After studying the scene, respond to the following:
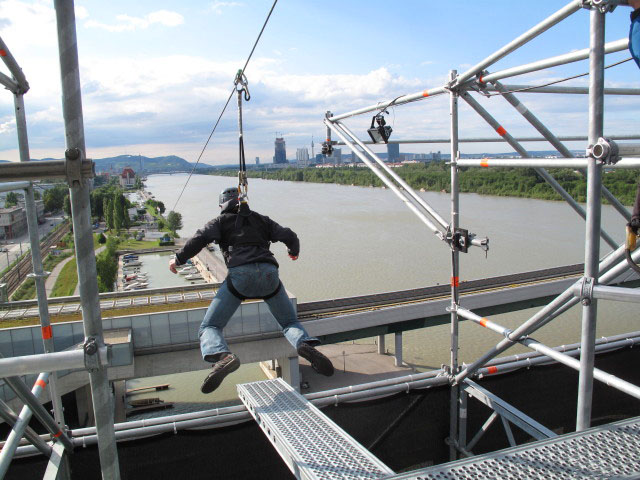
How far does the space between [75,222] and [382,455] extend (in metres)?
2.37

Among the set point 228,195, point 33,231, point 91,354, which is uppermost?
point 228,195

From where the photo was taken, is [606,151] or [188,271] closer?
[606,151]

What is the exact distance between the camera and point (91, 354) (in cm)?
143

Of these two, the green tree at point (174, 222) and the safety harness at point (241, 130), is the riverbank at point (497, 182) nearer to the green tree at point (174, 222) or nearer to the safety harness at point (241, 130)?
the green tree at point (174, 222)

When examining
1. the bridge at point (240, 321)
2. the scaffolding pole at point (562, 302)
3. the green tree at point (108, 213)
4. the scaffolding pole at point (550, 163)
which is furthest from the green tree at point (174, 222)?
the scaffolding pole at point (562, 302)

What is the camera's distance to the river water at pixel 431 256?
12554mm

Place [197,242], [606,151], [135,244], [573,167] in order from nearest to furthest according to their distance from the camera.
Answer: [606,151]
[573,167]
[197,242]
[135,244]

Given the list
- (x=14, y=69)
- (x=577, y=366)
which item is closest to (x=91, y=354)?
(x=14, y=69)

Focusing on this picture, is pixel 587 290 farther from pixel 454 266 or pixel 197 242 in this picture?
pixel 197 242

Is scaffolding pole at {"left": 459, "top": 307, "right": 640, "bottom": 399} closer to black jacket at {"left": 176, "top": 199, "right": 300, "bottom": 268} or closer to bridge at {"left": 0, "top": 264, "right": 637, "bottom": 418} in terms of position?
black jacket at {"left": 176, "top": 199, "right": 300, "bottom": 268}

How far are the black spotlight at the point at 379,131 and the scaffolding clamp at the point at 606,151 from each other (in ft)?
7.34

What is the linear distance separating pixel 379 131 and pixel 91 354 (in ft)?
9.79

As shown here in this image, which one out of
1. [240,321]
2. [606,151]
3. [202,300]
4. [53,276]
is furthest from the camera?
[53,276]

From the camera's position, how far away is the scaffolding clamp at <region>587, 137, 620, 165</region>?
174 centimetres
